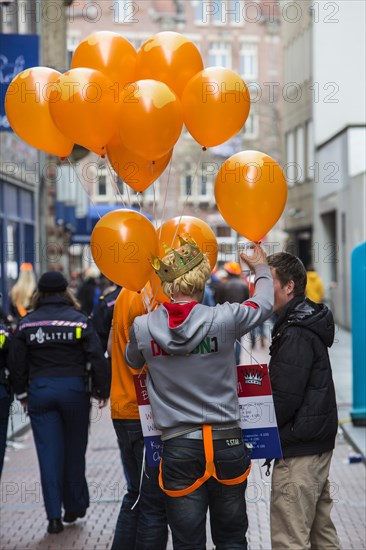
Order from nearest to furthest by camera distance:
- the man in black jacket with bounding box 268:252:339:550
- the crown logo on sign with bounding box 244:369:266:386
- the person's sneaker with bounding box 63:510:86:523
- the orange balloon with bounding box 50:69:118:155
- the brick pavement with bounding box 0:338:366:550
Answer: the crown logo on sign with bounding box 244:369:266:386
the man in black jacket with bounding box 268:252:339:550
the orange balloon with bounding box 50:69:118:155
the brick pavement with bounding box 0:338:366:550
the person's sneaker with bounding box 63:510:86:523

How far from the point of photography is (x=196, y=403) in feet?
14.2

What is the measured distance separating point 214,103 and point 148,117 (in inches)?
14.4

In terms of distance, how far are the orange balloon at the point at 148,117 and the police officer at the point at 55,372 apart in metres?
2.22

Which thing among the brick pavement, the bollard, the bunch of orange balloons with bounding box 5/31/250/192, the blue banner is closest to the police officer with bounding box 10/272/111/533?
the brick pavement

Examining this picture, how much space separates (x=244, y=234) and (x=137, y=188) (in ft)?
2.42

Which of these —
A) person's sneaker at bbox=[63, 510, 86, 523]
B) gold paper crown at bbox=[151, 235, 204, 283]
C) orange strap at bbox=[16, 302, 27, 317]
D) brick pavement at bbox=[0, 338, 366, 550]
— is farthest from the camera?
orange strap at bbox=[16, 302, 27, 317]

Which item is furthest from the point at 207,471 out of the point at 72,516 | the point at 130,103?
the point at 72,516

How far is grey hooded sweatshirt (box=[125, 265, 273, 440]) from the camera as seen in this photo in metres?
4.31

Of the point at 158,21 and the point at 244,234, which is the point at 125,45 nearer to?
the point at 244,234

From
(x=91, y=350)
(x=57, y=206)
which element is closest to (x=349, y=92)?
(x=57, y=206)

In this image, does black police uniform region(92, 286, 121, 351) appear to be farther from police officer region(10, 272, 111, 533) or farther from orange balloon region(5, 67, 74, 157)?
orange balloon region(5, 67, 74, 157)

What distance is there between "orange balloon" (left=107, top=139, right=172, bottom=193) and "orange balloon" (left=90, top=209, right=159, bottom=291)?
40 centimetres

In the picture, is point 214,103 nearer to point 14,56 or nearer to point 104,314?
point 104,314

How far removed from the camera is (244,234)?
502 centimetres
